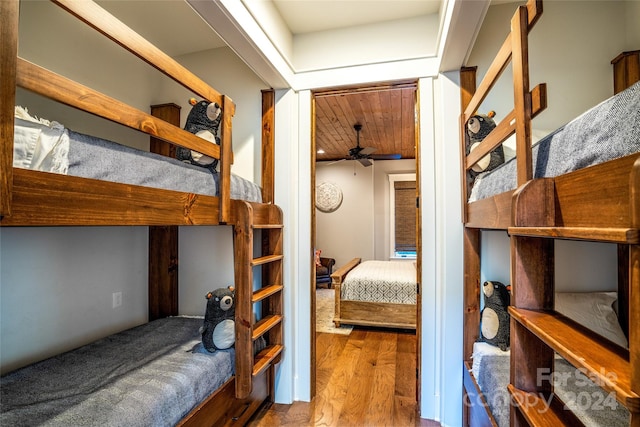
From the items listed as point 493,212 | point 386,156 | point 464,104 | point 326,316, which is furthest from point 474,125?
point 386,156

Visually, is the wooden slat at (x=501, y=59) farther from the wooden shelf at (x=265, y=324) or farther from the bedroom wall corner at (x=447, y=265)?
the wooden shelf at (x=265, y=324)

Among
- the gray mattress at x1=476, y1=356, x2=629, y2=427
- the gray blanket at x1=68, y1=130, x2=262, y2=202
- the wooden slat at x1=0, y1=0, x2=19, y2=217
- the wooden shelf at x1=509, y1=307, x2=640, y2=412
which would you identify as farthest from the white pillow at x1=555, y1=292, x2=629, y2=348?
the wooden slat at x1=0, y1=0, x2=19, y2=217

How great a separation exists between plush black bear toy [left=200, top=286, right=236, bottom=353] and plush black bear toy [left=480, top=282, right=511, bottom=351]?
1.49 metres

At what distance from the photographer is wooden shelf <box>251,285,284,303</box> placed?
179 cm

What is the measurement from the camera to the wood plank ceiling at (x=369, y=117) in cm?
245

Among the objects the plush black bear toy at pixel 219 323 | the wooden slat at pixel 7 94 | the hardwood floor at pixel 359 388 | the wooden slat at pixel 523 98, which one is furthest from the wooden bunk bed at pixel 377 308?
the wooden slat at pixel 7 94

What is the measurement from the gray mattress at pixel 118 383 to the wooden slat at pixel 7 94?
918mm

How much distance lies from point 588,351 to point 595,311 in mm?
1420

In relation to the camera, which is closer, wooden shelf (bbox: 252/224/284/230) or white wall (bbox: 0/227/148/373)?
white wall (bbox: 0/227/148/373)

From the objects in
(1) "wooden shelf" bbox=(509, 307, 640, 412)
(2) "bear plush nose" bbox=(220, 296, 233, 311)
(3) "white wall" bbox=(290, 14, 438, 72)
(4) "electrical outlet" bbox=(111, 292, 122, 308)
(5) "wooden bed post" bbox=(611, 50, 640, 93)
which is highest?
(3) "white wall" bbox=(290, 14, 438, 72)

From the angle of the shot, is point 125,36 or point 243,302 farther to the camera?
point 243,302

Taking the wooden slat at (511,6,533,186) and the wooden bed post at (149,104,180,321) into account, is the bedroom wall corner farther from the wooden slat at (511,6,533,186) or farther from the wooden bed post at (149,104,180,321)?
the wooden bed post at (149,104,180,321)

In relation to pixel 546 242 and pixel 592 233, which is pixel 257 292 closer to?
pixel 546 242

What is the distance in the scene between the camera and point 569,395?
3.89ft
